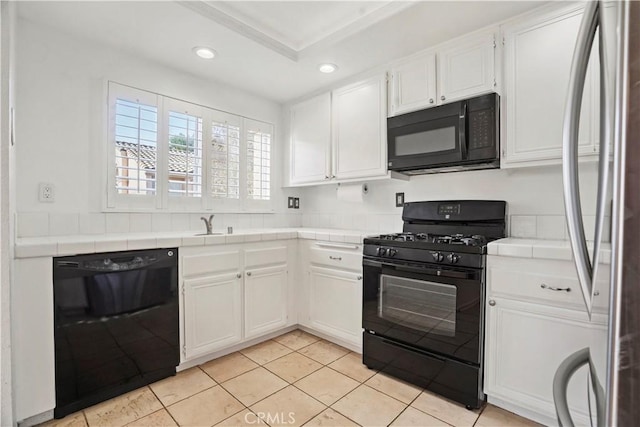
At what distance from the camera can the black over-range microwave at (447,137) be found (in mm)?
2010

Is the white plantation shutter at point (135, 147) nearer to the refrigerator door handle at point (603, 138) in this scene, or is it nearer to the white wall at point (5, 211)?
the white wall at point (5, 211)

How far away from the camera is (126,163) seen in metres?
2.38

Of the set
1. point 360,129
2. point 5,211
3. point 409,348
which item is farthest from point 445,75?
point 5,211

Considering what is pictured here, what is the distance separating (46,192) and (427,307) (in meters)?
2.53

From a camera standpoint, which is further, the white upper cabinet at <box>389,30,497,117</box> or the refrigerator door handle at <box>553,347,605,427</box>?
the white upper cabinet at <box>389,30,497,117</box>

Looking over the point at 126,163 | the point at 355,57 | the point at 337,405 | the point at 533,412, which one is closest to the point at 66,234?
the point at 126,163

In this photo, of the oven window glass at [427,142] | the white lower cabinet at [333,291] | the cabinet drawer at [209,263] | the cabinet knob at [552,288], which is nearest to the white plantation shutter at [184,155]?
the cabinet drawer at [209,263]

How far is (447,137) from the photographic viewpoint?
217 cm

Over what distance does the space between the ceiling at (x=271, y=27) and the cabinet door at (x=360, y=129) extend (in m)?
0.21

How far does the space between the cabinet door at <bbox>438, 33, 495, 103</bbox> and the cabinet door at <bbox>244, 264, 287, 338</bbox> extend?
1.87 m

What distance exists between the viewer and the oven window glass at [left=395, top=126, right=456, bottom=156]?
2.16 metres

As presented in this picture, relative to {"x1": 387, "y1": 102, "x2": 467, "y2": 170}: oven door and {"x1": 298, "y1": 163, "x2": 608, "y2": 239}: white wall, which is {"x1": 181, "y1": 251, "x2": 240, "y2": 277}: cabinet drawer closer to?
{"x1": 298, "y1": 163, "x2": 608, "y2": 239}: white wall

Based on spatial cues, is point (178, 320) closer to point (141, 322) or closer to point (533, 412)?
point (141, 322)

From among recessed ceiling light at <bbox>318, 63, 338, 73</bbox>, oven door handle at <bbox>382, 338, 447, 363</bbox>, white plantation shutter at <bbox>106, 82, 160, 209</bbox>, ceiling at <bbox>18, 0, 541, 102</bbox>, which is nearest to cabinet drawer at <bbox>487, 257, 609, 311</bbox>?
oven door handle at <bbox>382, 338, 447, 363</bbox>
